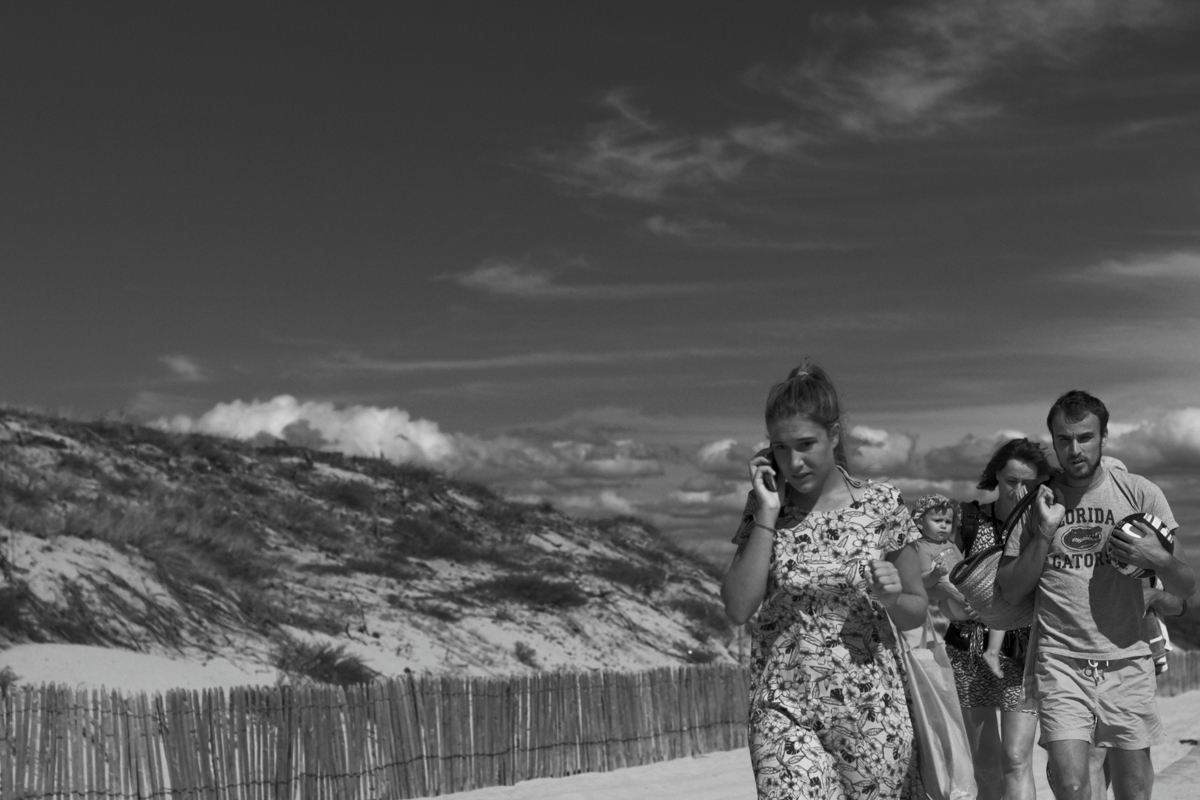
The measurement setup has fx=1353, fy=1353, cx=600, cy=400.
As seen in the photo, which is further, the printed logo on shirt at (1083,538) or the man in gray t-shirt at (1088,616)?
the printed logo on shirt at (1083,538)

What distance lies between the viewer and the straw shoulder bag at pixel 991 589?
5.53 metres

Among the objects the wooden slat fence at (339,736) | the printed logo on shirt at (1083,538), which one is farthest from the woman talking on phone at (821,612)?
the wooden slat fence at (339,736)

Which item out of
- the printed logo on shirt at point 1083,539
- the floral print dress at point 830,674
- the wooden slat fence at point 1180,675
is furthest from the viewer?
the wooden slat fence at point 1180,675

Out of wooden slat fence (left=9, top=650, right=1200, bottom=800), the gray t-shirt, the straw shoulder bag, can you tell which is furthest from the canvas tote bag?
wooden slat fence (left=9, top=650, right=1200, bottom=800)

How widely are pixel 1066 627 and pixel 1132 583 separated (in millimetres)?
302

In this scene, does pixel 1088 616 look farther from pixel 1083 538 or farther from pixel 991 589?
pixel 991 589

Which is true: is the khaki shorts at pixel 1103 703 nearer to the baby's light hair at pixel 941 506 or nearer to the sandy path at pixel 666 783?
the baby's light hair at pixel 941 506

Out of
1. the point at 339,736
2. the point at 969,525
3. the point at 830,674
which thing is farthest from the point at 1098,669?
the point at 339,736

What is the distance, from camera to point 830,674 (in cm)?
379

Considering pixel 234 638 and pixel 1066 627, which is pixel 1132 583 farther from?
pixel 234 638

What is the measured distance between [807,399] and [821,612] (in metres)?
0.61

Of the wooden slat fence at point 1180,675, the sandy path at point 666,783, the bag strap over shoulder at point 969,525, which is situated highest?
the bag strap over shoulder at point 969,525

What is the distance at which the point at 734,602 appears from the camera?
12.6ft

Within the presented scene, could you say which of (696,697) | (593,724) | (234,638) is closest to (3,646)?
(234,638)
